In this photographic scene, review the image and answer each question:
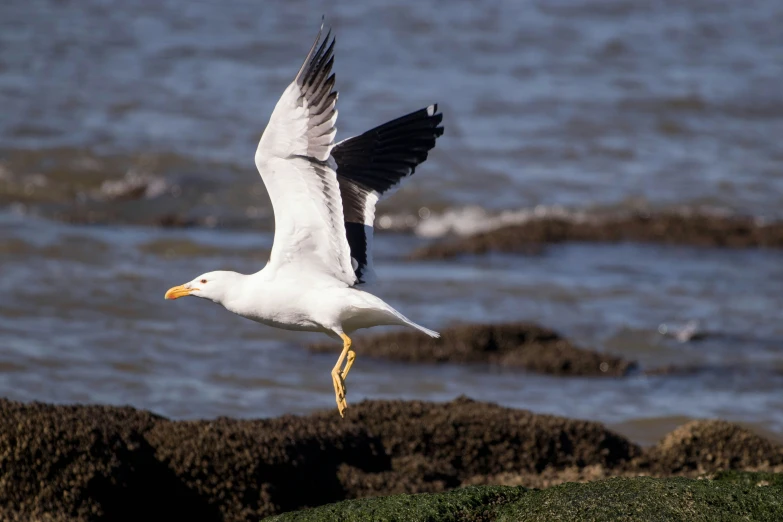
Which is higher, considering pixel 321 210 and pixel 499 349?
pixel 321 210

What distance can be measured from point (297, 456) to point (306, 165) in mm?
1583

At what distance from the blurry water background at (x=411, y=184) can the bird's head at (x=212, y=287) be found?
2.19 meters

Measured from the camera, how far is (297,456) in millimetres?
6051

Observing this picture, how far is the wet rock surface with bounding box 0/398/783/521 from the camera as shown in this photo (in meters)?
5.55

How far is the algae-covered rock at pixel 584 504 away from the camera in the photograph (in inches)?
158

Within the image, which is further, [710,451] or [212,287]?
[710,451]

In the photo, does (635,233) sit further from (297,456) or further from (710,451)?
(297,456)

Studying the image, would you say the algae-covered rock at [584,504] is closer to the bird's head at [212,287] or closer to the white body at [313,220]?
the white body at [313,220]

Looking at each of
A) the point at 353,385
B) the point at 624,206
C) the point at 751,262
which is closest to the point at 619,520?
the point at 353,385

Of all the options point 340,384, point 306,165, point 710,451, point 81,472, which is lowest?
point 81,472

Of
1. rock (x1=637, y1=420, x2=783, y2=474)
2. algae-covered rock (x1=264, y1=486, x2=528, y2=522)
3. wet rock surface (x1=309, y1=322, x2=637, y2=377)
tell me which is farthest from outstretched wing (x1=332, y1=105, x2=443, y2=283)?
wet rock surface (x1=309, y1=322, x2=637, y2=377)

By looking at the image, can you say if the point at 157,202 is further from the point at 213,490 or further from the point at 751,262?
the point at 213,490

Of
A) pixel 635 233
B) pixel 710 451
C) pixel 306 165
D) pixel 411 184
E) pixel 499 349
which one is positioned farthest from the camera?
pixel 411 184

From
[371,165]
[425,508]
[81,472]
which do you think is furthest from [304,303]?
[425,508]
